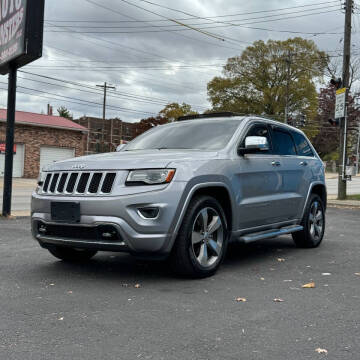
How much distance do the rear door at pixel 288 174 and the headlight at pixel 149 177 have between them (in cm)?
214

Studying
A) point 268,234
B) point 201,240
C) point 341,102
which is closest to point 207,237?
point 201,240

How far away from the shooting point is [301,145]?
745cm

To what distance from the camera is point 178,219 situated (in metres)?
4.75

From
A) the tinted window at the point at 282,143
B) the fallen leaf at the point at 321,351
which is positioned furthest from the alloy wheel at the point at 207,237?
the fallen leaf at the point at 321,351

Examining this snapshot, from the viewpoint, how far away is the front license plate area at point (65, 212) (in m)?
4.77

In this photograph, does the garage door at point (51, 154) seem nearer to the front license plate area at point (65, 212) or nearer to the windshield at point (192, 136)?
the windshield at point (192, 136)

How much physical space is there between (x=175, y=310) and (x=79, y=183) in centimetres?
170

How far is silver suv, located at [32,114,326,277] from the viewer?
4.64 metres

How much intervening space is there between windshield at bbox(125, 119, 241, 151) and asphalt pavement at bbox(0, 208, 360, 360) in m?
1.42

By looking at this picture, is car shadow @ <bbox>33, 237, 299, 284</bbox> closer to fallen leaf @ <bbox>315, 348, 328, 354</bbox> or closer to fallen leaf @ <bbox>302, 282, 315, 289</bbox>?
fallen leaf @ <bbox>302, 282, 315, 289</bbox>

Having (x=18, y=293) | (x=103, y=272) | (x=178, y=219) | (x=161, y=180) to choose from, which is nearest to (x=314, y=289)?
(x=178, y=219)

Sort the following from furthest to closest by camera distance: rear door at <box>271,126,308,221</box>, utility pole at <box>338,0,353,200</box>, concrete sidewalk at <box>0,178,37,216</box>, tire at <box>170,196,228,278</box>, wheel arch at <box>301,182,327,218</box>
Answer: utility pole at <box>338,0,353,200</box>, concrete sidewalk at <box>0,178,37,216</box>, wheel arch at <box>301,182,327,218</box>, rear door at <box>271,126,308,221</box>, tire at <box>170,196,228,278</box>

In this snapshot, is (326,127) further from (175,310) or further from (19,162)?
(175,310)

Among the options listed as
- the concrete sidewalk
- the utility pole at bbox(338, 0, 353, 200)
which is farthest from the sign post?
the utility pole at bbox(338, 0, 353, 200)
